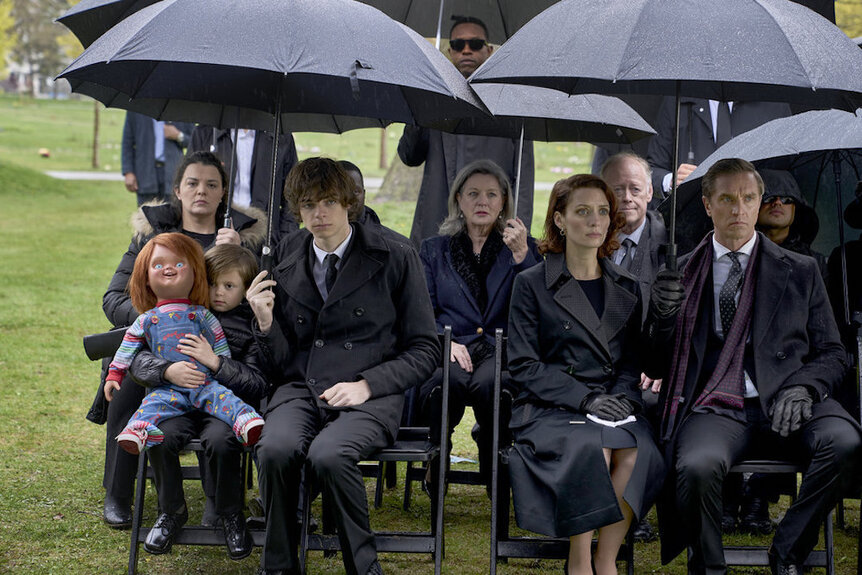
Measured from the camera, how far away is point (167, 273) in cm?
495

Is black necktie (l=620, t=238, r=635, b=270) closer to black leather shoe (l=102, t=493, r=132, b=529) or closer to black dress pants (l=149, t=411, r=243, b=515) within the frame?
black dress pants (l=149, t=411, r=243, b=515)

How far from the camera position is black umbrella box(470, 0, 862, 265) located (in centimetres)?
409

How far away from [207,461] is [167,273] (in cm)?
89

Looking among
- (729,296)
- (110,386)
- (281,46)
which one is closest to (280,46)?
(281,46)

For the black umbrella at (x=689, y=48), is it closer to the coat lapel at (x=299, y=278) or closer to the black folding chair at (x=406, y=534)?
the coat lapel at (x=299, y=278)

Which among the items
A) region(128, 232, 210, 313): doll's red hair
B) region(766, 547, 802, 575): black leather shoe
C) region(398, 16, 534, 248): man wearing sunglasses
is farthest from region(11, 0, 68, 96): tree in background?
region(766, 547, 802, 575): black leather shoe

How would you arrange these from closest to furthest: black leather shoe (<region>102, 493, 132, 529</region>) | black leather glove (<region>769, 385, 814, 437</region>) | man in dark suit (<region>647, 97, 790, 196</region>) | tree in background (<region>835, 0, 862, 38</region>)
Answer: black leather glove (<region>769, 385, 814, 437</region>) → black leather shoe (<region>102, 493, 132, 529</region>) → man in dark suit (<region>647, 97, 790, 196</region>) → tree in background (<region>835, 0, 862, 38</region>)

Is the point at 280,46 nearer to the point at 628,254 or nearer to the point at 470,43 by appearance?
the point at 628,254

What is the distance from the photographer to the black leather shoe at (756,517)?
5.46m

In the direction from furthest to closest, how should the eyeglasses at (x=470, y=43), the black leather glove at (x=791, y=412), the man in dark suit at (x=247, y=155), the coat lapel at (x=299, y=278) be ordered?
1. the man in dark suit at (x=247, y=155)
2. the eyeglasses at (x=470, y=43)
3. the coat lapel at (x=299, y=278)
4. the black leather glove at (x=791, y=412)

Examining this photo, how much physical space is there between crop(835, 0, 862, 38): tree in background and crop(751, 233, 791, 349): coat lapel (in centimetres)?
1348

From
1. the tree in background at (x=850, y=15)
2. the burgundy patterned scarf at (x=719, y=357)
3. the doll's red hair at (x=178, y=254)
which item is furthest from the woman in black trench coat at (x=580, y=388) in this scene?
the tree in background at (x=850, y=15)

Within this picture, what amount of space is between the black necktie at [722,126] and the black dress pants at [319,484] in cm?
361

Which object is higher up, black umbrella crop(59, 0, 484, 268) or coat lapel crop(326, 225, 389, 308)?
black umbrella crop(59, 0, 484, 268)
